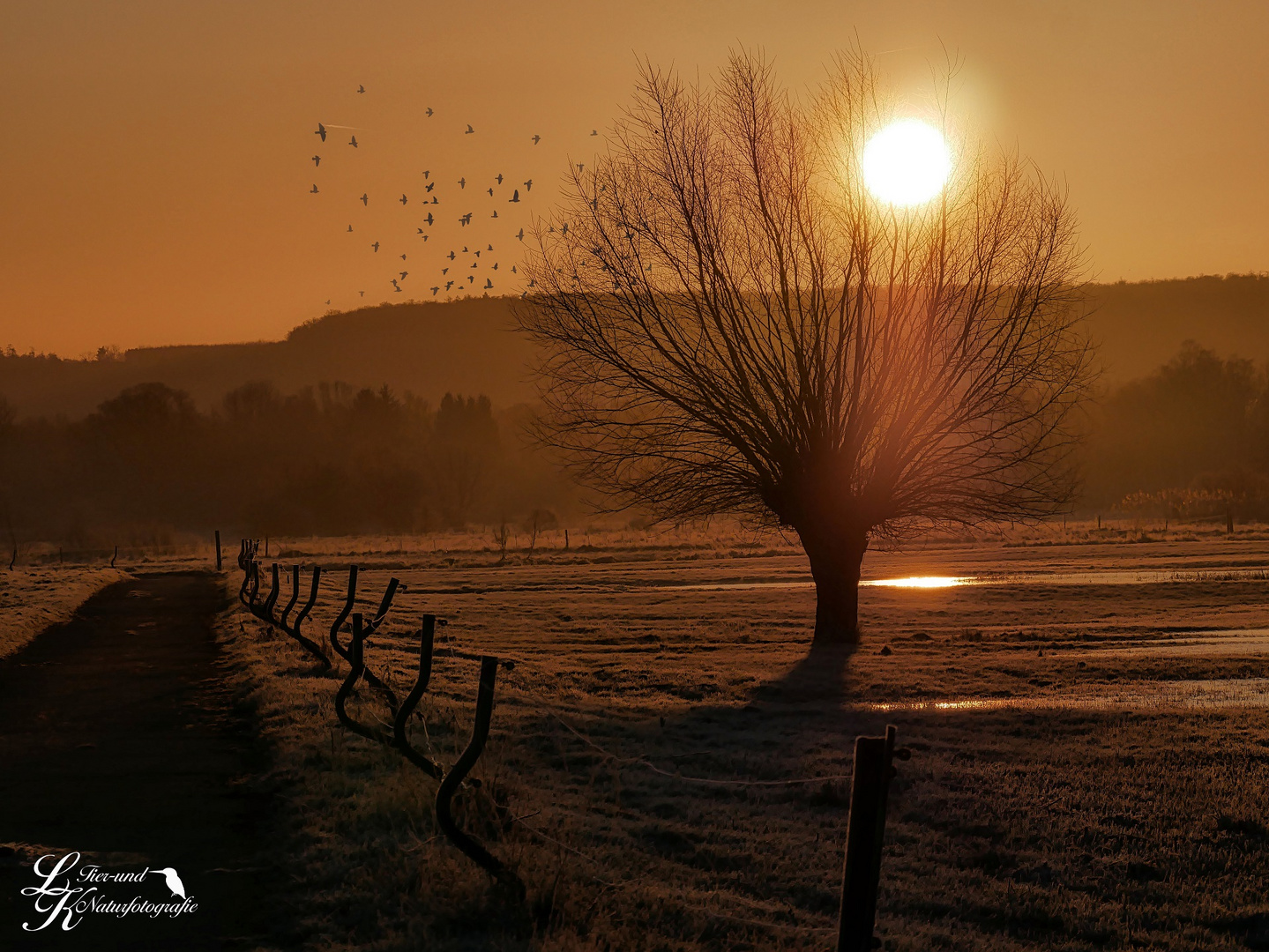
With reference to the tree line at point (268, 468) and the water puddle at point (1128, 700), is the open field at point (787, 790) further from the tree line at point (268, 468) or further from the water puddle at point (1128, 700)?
the tree line at point (268, 468)

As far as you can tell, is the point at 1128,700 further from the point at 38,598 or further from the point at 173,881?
the point at 38,598

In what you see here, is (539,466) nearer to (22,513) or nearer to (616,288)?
(22,513)

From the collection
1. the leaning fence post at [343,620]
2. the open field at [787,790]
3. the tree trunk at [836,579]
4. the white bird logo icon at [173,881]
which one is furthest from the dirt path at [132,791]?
the tree trunk at [836,579]

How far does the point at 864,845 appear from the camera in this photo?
18.3ft

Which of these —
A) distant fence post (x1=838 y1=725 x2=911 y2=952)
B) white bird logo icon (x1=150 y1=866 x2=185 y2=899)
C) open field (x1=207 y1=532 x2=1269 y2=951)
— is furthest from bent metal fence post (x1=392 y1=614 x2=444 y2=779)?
distant fence post (x1=838 y1=725 x2=911 y2=952)

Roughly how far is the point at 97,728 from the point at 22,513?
13299 cm

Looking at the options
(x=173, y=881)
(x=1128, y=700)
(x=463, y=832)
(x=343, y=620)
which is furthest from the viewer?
(x=343, y=620)

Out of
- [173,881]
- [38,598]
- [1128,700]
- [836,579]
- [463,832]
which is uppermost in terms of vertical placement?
[836,579]

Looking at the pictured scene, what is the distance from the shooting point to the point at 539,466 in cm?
17012

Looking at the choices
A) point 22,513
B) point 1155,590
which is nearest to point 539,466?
point 22,513

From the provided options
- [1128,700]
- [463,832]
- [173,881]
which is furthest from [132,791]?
[1128,700]

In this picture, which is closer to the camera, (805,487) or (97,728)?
(97,728)

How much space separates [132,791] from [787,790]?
619 cm

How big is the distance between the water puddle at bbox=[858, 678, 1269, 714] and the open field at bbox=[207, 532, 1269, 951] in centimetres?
9
